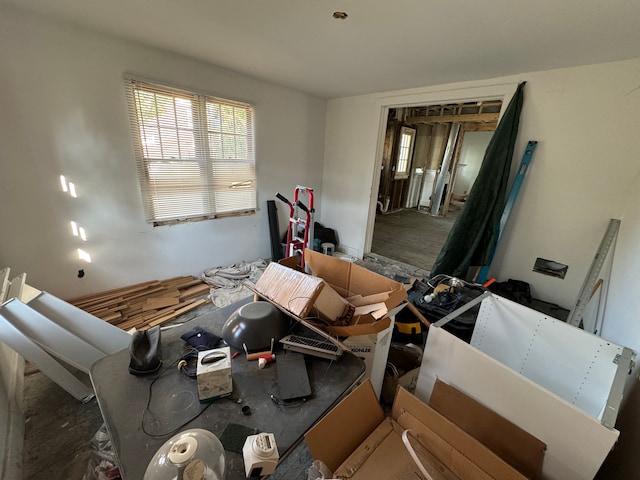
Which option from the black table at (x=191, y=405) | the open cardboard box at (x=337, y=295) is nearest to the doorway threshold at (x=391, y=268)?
the open cardboard box at (x=337, y=295)

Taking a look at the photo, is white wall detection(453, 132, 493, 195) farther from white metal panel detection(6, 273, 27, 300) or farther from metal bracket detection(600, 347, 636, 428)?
white metal panel detection(6, 273, 27, 300)

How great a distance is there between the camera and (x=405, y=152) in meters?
6.48

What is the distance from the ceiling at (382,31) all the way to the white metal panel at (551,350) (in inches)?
65.1

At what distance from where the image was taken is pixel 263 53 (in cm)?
223

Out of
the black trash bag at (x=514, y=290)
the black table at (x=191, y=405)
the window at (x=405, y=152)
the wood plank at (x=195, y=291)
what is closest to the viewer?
the black table at (x=191, y=405)

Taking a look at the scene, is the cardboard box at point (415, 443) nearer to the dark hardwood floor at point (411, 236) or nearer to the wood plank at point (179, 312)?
the wood plank at point (179, 312)

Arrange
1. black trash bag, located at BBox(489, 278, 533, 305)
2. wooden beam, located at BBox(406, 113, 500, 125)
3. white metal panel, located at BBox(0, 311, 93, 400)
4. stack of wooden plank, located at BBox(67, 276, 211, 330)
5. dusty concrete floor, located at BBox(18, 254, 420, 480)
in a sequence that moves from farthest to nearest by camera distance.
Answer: wooden beam, located at BBox(406, 113, 500, 125) → black trash bag, located at BBox(489, 278, 533, 305) → stack of wooden plank, located at BBox(67, 276, 211, 330) → white metal panel, located at BBox(0, 311, 93, 400) → dusty concrete floor, located at BBox(18, 254, 420, 480)

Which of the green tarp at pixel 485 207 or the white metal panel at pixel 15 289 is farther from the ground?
the green tarp at pixel 485 207

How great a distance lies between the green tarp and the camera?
240 cm

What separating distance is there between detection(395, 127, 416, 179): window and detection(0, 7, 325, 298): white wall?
14.4ft

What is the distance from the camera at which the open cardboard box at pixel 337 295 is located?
3.71ft

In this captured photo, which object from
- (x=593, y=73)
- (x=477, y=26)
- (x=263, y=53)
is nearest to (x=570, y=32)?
(x=477, y=26)

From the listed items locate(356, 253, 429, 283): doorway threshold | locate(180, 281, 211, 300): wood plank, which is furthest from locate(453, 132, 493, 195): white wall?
locate(180, 281, 211, 300): wood plank

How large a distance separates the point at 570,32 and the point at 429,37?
83 cm
